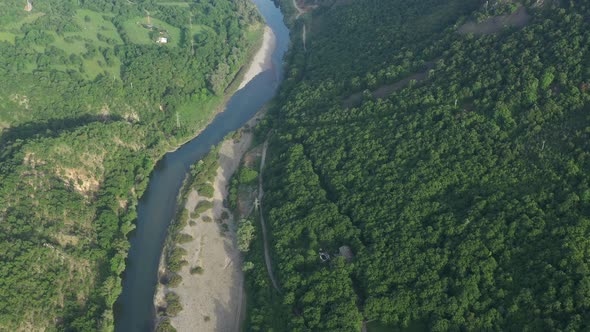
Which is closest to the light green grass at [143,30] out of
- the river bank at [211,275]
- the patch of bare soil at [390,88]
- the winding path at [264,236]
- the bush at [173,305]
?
the winding path at [264,236]

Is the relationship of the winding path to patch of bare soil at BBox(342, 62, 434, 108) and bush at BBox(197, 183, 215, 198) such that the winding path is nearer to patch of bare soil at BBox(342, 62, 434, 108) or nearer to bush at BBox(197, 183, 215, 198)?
bush at BBox(197, 183, 215, 198)

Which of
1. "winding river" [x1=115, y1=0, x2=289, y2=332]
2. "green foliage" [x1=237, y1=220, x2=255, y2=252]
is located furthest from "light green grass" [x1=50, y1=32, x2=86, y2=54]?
"green foliage" [x1=237, y1=220, x2=255, y2=252]

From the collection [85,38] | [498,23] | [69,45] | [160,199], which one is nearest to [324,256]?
[160,199]

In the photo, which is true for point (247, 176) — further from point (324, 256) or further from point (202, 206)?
point (324, 256)

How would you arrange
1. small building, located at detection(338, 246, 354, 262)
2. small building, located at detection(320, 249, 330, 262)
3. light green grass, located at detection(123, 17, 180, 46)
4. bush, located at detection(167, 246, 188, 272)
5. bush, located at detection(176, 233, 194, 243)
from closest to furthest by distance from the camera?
small building, located at detection(338, 246, 354, 262) < small building, located at detection(320, 249, 330, 262) < bush, located at detection(167, 246, 188, 272) < bush, located at detection(176, 233, 194, 243) < light green grass, located at detection(123, 17, 180, 46)

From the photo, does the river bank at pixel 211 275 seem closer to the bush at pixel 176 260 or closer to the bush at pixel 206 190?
the bush at pixel 206 190

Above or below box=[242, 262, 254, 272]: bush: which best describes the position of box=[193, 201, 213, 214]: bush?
above

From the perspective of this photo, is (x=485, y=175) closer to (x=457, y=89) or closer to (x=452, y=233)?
(x=452, y=233)
